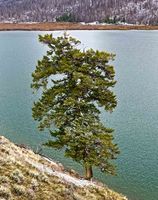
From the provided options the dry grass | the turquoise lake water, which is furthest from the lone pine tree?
the turquoise lake water

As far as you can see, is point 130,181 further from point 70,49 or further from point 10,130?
point 10,130

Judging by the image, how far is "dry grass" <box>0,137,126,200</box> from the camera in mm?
18125

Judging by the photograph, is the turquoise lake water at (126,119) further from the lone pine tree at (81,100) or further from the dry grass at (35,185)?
the dry grass at (35,185)

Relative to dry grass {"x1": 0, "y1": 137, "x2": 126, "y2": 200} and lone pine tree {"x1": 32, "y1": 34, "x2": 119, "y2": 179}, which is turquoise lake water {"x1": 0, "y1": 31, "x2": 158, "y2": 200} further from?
dry grass {"x1": 0, "y1": 137, "x2": 126, "y2": 200}

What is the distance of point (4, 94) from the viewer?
268 feet

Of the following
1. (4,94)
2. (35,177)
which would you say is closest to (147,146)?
(35,177)

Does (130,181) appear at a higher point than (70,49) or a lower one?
lower

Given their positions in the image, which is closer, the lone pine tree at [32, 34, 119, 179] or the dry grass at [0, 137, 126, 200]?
the dry grass at [0, 137, 126, 200]

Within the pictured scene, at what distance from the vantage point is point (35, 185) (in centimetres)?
1956

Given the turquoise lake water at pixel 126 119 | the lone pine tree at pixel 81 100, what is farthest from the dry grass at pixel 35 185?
the turquoise lake water at pixel 126 119

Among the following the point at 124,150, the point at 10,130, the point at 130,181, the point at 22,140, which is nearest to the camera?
the point at 130,181

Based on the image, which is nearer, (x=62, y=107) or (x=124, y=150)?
(x=62, y=107)

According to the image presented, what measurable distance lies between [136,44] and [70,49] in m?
141

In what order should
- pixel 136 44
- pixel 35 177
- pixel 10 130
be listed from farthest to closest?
pixel 136 44 < pixel 10 130 < pixel 35 177
